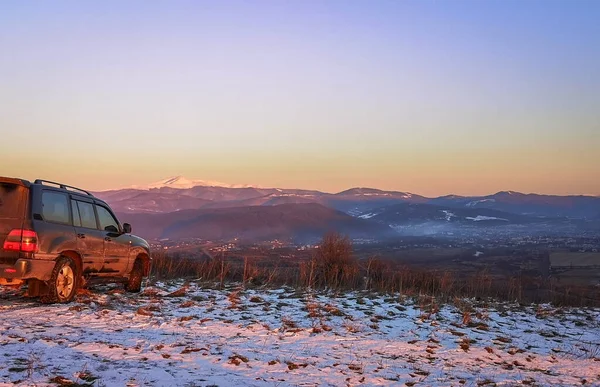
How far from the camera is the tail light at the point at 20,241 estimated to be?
869 centimetres

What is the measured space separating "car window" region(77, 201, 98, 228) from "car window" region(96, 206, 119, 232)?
0.76 feet

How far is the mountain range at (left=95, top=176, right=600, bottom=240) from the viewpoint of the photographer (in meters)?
86.3

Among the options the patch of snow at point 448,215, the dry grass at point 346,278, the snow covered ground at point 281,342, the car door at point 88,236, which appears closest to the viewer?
the snow covered ground at point 281,342

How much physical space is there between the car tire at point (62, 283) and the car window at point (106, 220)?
1.51m

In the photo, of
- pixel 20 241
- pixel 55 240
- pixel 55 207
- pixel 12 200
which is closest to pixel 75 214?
pixel 55 207

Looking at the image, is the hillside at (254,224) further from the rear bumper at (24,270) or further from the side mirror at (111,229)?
the rear bumper at (24,270)

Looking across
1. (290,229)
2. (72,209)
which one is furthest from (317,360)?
(290,229)

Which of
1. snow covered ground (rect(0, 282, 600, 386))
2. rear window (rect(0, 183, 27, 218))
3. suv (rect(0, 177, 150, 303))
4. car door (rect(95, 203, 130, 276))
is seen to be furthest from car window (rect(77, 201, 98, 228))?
rear window (rect(0, 183, 27, 218))

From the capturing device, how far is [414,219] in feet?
436

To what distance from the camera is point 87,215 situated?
10773 mm

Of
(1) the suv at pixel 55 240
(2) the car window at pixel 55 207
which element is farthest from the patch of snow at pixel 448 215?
(2) the car window at pixel 55 207

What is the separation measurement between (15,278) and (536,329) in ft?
30.1

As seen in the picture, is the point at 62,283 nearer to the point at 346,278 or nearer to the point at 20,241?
the point at 20,241

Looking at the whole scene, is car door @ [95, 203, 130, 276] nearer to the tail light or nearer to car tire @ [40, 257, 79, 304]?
car tire @ [40, 257, 79, 304]
